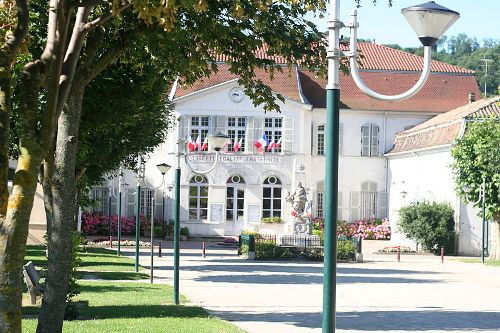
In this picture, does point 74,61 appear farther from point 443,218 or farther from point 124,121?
point 443,218

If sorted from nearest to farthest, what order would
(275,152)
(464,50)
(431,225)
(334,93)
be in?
(334,93) < (431,225) < (275,152) < (464,50)

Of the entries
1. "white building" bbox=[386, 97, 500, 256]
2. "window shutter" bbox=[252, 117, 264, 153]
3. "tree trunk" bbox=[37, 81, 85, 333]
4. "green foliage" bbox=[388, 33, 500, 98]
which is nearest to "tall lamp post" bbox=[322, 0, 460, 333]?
"tree trunk" bbox=[37, 81, 85, 333]

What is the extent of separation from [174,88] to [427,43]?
1810 inches

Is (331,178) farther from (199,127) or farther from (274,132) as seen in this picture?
(274,132)

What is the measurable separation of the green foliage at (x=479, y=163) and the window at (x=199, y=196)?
613 inches

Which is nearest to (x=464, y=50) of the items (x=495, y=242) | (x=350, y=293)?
(x=495, y=242)

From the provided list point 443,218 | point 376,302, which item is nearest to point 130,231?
point 443,218

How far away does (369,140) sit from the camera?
55.5 metres

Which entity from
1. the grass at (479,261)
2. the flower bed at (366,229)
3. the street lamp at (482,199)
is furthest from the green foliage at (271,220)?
the street lamp at (482,199)

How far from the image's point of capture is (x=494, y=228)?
4084cm

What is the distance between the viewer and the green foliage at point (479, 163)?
130ft

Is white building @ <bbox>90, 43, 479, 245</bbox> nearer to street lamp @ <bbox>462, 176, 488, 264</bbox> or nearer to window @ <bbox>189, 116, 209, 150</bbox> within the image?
window @ <bbox>189, 116, 209, 150</bbox>

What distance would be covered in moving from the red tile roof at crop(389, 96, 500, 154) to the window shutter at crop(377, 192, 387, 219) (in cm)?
257

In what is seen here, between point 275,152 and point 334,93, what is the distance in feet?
147
